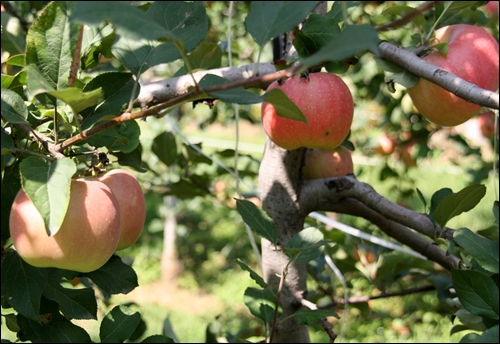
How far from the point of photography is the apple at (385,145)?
7.86ft

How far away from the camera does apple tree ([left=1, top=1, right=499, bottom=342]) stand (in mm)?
530

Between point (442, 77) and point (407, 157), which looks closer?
point (442, 77)

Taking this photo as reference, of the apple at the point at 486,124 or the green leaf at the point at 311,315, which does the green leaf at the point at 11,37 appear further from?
the apple at the point at 486,124

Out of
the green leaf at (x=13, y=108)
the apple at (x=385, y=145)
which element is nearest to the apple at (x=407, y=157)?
the apple at (x=385, y=145)

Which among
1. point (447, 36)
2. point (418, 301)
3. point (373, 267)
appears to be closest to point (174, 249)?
point (418, 301)

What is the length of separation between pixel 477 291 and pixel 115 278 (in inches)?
20.9

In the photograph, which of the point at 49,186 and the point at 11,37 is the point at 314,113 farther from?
the point at 11,37

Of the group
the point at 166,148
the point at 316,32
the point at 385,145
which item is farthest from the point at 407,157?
the point at 316,32

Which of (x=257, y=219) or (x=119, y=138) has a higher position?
(x=119, y=138)

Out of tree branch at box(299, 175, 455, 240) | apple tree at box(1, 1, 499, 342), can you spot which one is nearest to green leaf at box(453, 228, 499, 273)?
apple tree at box(1, 1, 499, 342)

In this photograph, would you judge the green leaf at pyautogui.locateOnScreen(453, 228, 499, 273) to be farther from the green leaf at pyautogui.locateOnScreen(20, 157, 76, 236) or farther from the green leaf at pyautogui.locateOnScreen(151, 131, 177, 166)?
the green leaf at pyautogui.locateOnScreen(151, 131, 177, 166)

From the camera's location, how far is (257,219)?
86 cm

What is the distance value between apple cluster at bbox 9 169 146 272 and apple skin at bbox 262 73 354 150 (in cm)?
30

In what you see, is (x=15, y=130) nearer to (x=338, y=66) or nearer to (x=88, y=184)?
(x=88, y=184)
